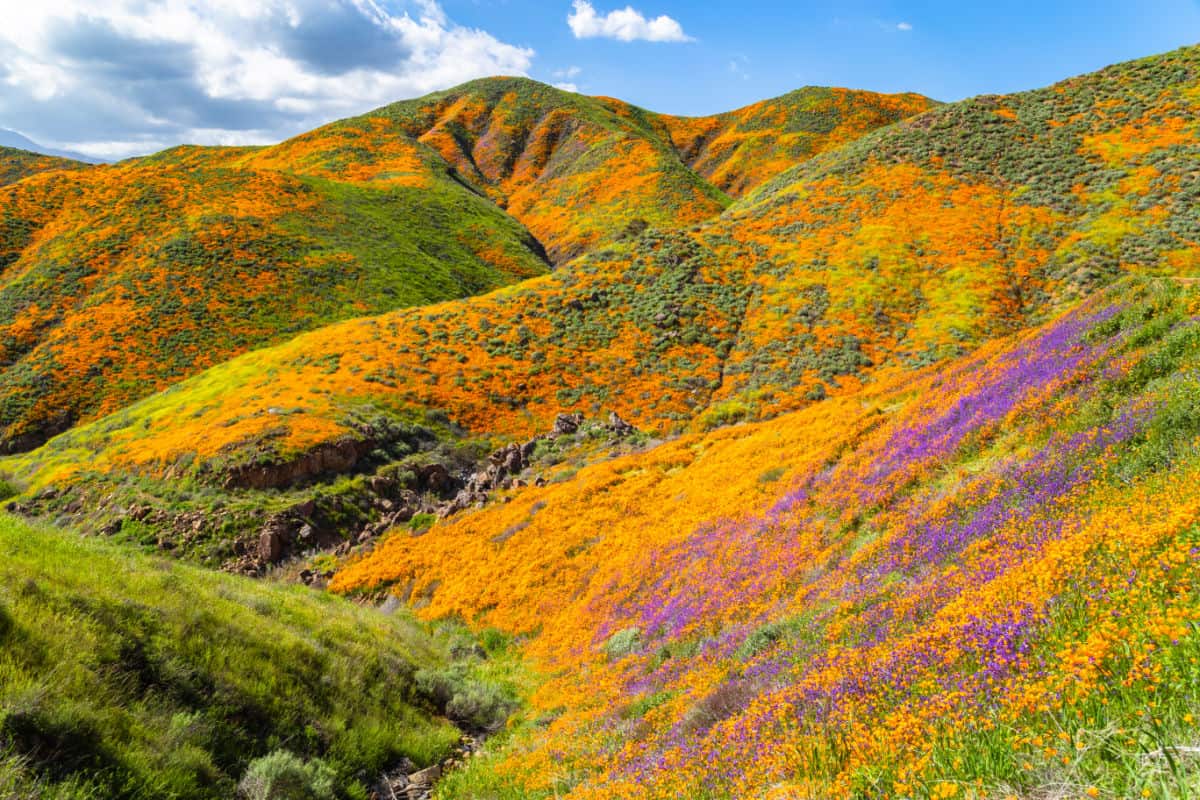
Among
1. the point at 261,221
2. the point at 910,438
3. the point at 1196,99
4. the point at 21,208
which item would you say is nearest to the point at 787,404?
the point at 910,438

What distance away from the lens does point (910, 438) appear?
12859mm

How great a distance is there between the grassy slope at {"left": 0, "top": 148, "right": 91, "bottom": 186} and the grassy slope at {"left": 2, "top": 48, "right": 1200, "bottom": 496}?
11635 centimetres

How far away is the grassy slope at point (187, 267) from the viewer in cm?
4519

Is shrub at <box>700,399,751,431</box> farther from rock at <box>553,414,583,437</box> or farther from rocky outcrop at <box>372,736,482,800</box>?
rocky outcrop at <box>372,736,482,800</box>

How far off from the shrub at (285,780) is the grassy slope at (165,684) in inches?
8.5

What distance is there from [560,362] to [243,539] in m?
20.7

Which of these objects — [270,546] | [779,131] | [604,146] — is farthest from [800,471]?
[779,131]

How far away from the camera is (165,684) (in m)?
7.25

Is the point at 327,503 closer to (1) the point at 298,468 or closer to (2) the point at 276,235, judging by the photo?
(1) the point at 298,468

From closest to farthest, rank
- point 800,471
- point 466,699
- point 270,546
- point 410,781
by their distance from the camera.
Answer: point 410,781 → point 466,699 → point 800,471 → point 270,546

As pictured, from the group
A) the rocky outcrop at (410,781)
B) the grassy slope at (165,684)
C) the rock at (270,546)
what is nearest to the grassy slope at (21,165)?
the rock at (270,546)

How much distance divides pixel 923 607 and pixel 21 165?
171556 mm

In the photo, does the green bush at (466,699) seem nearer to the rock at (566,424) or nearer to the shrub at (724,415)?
the rock at (566,424)

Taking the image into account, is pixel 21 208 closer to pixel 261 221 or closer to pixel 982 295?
pixel 261 221
